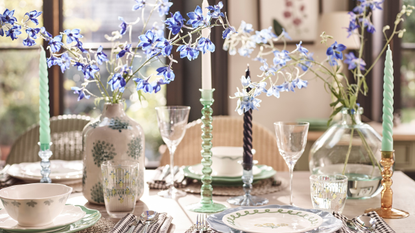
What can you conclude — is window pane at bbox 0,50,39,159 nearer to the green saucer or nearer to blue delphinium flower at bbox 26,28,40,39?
the green saucer

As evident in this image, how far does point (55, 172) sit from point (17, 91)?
6.10ft

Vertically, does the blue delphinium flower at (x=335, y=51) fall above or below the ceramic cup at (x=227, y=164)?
above

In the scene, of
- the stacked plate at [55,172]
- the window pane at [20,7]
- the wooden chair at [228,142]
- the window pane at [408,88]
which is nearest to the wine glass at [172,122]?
the stacked plate at [55,172]

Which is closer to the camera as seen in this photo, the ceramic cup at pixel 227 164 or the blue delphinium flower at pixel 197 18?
the blue delphinium flower at pixel 197 18

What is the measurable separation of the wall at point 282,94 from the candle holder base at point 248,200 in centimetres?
184

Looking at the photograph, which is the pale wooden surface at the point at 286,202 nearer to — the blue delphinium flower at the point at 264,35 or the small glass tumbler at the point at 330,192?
the small glass tumbler at the point at 330,192

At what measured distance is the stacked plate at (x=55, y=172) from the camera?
126 cm

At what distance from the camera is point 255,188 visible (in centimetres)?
122

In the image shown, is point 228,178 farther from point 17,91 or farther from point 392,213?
point 17,91

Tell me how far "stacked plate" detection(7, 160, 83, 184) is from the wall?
1.63m

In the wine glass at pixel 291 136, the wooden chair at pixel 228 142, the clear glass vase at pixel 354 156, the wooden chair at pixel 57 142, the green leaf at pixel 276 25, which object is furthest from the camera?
the green leaf at pixel 276 25

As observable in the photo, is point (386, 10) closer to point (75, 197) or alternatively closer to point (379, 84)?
point (379, 84)

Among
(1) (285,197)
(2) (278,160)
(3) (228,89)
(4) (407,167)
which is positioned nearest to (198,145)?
(2) (278,160)

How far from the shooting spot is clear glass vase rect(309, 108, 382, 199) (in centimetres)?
109
